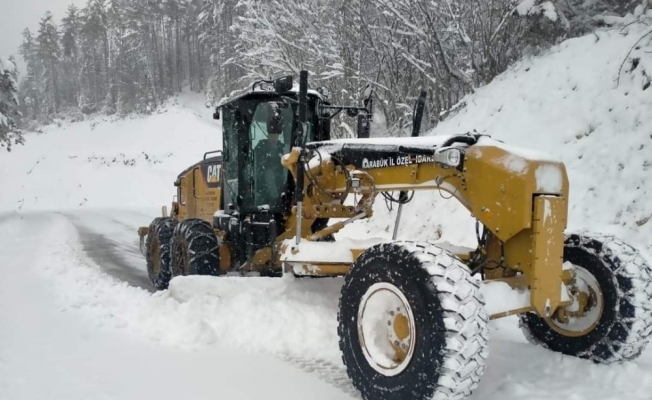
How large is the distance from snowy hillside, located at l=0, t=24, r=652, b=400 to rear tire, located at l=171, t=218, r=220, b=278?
714 mm

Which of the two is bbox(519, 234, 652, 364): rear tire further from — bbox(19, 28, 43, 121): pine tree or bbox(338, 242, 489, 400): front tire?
bbox(19, 28, 43, 121): pine tree

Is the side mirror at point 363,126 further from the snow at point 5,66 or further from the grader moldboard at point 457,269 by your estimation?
the snow at point 5,66

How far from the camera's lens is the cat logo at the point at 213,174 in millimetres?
7432

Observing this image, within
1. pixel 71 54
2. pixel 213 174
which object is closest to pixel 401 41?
pixel 213 174

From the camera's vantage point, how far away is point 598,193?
6988 millimetres

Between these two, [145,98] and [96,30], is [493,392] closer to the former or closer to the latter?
[145,98]

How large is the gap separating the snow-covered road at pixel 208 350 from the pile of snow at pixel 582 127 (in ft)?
9.89

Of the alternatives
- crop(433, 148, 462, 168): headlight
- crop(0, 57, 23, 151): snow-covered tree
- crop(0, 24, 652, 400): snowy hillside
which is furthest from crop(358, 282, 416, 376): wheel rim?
crop(0, 57, 23, 151): snow-covered tree

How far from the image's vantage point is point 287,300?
15.9 ft

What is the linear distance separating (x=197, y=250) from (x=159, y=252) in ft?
6.12

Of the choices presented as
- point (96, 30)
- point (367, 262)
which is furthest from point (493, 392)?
point (96, 30)

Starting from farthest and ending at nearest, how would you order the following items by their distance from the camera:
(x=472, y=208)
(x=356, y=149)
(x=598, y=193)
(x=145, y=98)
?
1. (x=145, y=98)
2. (x=598, y=193)
3. (x=356, y=149)
4. (x=472, y=208)

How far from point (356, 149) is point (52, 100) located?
3341 inches

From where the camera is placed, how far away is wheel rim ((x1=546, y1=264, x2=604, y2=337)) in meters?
3.62
